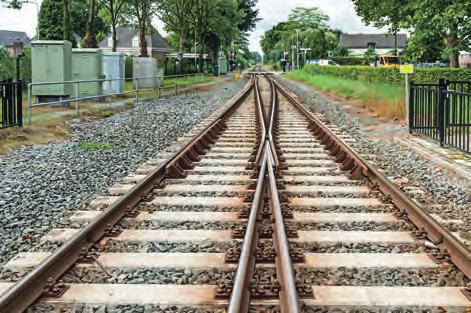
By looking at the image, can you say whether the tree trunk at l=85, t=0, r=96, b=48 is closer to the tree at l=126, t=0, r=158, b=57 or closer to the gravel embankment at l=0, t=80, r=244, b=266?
the tree at l=126, t=0, r=158, b=57

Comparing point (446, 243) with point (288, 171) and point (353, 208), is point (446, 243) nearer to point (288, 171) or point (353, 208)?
point (353, 208)

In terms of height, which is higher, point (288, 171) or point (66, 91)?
point (66, 91)

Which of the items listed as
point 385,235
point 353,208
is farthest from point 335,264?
point 353,208

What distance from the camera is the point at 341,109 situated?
2150 centimetres

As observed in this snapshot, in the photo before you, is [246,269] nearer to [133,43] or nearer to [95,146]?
[95,146]

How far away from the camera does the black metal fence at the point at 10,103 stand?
1288cm

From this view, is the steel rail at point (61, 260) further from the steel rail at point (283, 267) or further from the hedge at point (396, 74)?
the hedge at point (396, 74)

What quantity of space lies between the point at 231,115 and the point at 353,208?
12406 millimetres

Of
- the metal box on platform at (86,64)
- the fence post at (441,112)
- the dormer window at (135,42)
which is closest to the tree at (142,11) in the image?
the metal box on platform at (86,64)

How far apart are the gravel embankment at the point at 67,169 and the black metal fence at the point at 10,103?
1.31 m

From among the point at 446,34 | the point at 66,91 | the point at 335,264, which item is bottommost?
the point at 335,264

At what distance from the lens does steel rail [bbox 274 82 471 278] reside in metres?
4.71

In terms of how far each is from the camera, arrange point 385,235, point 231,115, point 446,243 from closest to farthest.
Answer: point 446,243
point 385,235
point 231,115

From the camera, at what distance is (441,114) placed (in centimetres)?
1086
